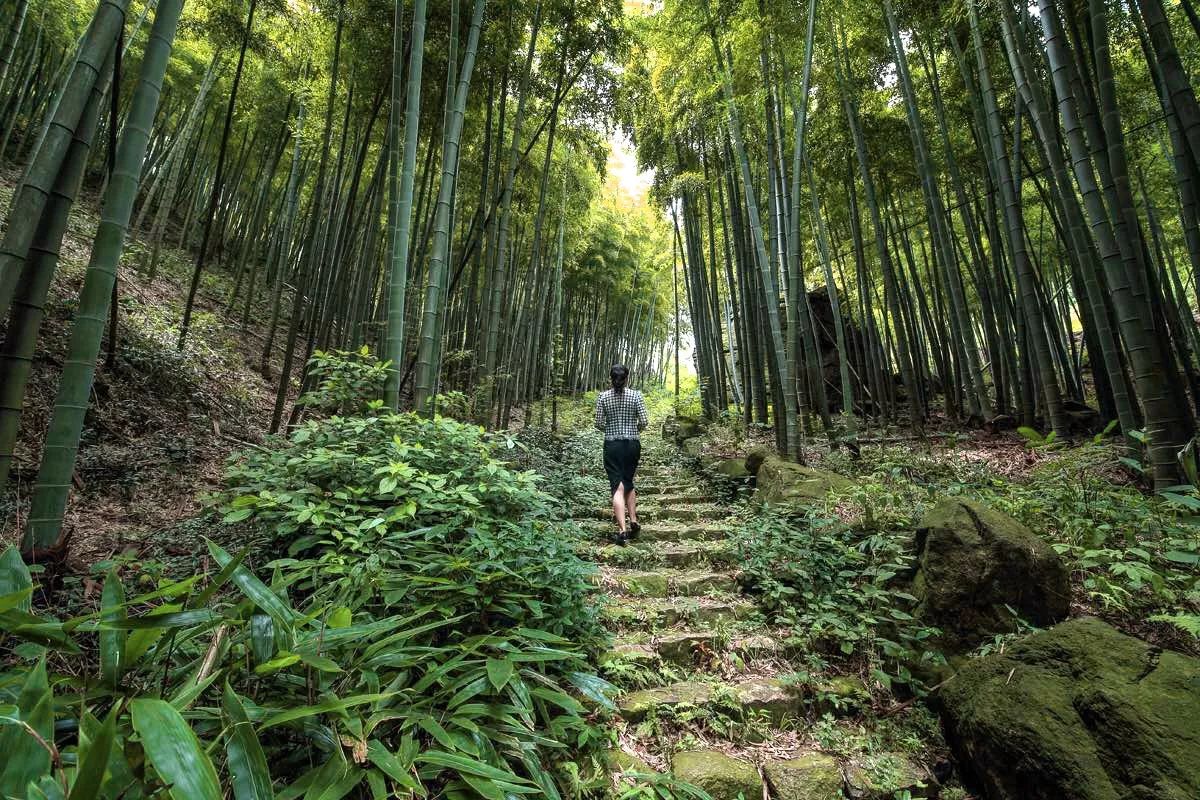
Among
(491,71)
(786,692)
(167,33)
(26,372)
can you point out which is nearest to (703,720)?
(786,692)

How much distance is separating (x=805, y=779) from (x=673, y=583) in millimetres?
1166

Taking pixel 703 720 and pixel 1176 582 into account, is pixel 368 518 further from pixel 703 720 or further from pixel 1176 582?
pixel 1176 582

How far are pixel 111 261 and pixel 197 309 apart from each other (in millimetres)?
6074

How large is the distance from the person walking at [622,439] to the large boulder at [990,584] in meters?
1.74

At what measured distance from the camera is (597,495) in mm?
4121

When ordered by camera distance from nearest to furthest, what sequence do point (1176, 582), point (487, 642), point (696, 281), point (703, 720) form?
point (487, 642), point (703, 720), point (1176, 582), point (696, 281)

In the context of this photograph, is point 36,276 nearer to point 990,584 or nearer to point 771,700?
point 771,700

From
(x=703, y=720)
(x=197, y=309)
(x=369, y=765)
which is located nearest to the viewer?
(x=369, y=765)

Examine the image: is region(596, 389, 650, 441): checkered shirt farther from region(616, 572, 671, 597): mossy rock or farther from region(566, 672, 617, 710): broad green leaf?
region(566, 672, 617, 710): broad green leaf

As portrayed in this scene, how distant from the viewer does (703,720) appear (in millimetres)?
1826

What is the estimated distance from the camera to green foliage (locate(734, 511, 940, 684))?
2.14 metres

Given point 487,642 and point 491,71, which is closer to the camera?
point 487,642

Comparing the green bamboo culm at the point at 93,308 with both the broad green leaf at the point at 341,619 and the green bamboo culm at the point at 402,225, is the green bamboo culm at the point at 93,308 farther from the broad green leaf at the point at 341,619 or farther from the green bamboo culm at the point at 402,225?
the green bamboo culm at the point at 402,225

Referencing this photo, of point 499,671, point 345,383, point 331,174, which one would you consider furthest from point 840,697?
point 331,174
